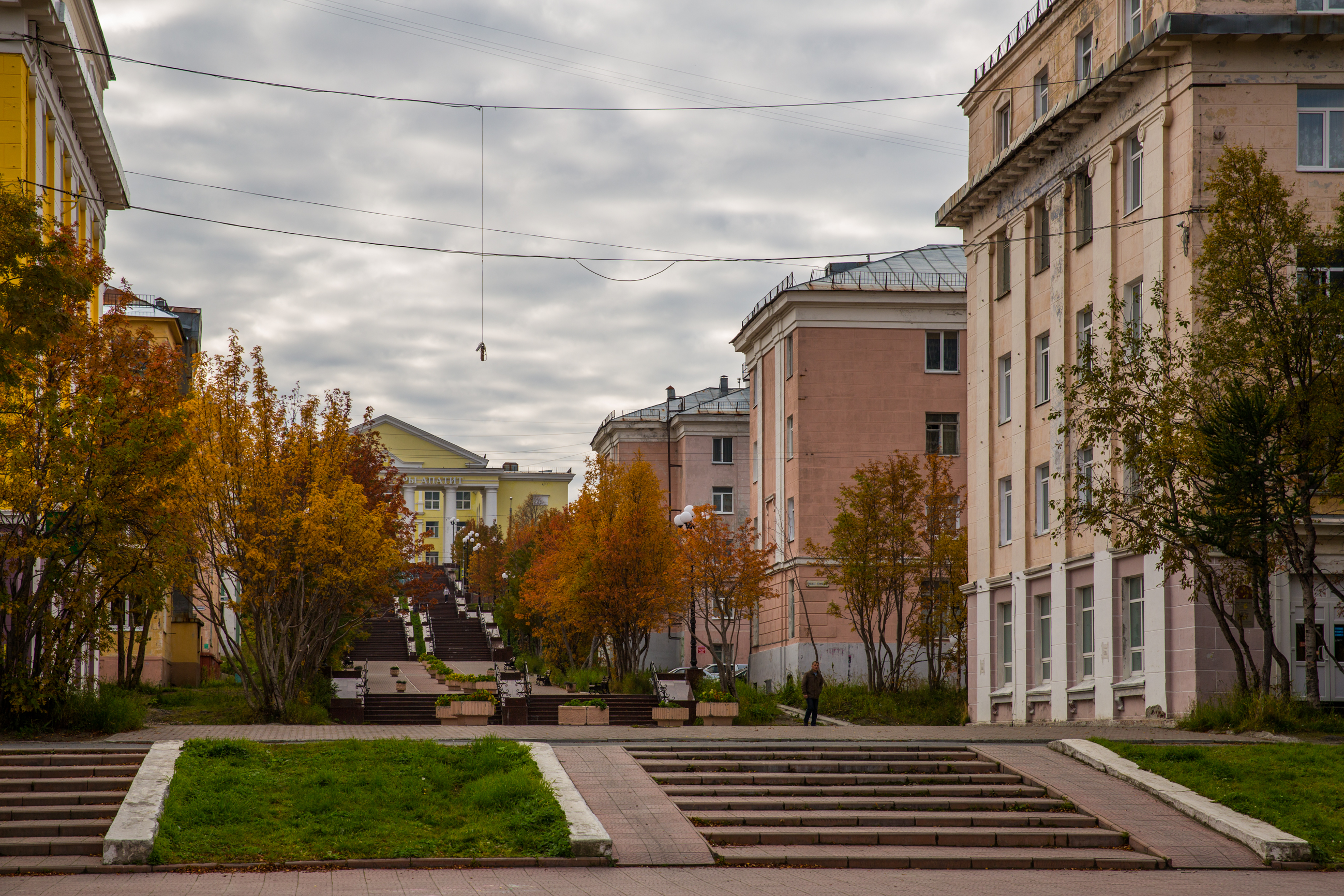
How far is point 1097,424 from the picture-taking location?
90.9ft

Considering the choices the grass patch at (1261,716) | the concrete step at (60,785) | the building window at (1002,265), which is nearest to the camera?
the concrete step at (60,785)

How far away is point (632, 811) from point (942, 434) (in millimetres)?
39717

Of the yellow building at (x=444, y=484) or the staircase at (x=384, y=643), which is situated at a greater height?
the yellow building at (x=444, y=484)

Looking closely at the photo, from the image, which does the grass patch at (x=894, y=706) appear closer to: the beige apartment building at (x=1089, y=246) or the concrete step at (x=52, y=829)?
the beige apartment building at (x=1089, y=246)

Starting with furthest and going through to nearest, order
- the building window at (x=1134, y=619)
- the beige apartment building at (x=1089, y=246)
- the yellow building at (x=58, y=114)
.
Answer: the building window at (x=1134, y=619), the yellow building at (x=58, y=114), the beige apartment building at (x=1089, y=246)

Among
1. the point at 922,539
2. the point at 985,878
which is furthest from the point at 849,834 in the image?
the point at 922,539

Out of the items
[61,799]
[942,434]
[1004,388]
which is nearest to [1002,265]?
[1004,388]

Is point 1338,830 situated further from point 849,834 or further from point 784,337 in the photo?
point 784,337

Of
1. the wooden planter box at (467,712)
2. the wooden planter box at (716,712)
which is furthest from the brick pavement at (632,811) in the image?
the wooden planter box at (716,712)

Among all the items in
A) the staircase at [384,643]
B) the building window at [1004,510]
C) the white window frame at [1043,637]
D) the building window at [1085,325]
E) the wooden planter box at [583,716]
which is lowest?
the staircase at [384,643]

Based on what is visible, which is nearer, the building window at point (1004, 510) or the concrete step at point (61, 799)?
the concrete step at point (61, 799)

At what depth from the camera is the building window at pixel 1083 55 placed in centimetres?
3559

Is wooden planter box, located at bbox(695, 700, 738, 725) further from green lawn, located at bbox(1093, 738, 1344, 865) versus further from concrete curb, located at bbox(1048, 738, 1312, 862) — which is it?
green lawn, located at bbox(1093, 738, 1344, 865)

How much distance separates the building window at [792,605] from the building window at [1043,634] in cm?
1824
